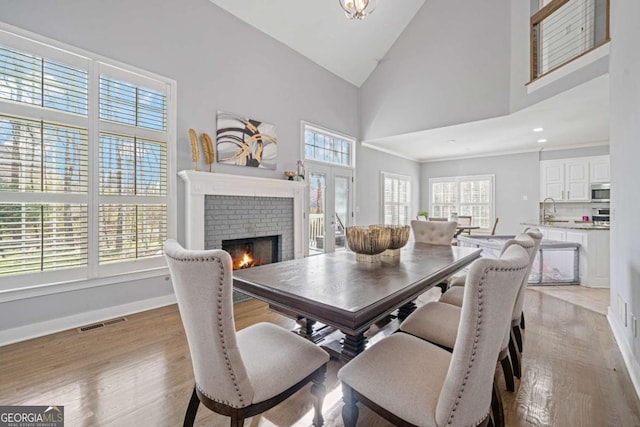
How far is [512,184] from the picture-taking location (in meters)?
7.21

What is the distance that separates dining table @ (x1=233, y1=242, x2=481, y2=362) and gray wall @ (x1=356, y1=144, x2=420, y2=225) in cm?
401

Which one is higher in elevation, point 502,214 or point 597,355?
point 502,214

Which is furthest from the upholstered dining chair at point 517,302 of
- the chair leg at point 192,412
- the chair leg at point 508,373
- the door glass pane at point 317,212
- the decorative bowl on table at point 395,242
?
the door glass pane at point 317,212

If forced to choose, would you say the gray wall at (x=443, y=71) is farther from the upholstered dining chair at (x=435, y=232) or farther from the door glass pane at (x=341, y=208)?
the upholstered dining chair at (x=435, y=232)

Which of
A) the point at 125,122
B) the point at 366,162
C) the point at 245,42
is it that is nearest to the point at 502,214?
the point at 366,162

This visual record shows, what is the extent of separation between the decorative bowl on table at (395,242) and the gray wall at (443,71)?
145 inches

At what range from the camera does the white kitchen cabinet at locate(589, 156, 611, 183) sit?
19.8ft

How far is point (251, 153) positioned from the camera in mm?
4004

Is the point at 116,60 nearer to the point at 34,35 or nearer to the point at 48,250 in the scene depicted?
the point at 34,35

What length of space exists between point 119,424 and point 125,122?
273 centimetres

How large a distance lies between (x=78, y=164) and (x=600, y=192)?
29.2 feet

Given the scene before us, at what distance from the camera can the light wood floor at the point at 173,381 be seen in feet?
4.99

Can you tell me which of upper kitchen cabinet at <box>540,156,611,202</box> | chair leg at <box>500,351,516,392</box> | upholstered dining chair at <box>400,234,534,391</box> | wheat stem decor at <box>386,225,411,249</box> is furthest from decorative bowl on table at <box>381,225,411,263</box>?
upper kitchen cabinet at <box>540,156,611,202</box>

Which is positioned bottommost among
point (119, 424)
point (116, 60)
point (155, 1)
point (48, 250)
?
point (119, 424)
